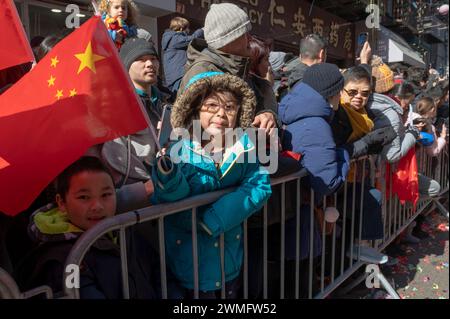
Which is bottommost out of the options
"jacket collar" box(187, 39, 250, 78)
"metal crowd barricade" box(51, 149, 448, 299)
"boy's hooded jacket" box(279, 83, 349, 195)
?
"metal crowd barricade" box(51, 149, 448, 299)

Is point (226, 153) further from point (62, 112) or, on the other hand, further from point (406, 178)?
point (406, 178)

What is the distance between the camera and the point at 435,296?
3312mm

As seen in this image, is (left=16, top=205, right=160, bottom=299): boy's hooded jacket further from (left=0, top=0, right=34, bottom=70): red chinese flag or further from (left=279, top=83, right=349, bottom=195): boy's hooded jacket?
(left=279, top=83, right=349, bottom=195): boy's hooded jacket

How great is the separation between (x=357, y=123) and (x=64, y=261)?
2.39 metres

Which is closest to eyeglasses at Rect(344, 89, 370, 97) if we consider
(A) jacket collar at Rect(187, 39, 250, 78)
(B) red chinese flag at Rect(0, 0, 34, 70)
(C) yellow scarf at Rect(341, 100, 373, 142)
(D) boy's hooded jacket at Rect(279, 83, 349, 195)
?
(C) yellow scarf at Rect(341, 100, 373, 142)

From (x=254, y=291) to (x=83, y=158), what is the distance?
1.22 meters

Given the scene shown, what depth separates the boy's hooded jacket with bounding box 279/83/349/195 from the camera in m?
2.41

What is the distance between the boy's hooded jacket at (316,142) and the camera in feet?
7.90

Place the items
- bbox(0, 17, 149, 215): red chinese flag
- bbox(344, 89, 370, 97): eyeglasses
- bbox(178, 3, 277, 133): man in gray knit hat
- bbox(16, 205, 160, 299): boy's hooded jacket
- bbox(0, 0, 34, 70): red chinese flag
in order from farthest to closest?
1. bbox(344, 89, 370, 97): eyeglasses
2. bbox(178, 3, 277, 133): man in gray knit hat
3. bbox(0, 0, 34, 70): red chinese flag
4. bbox(0, 17, 149, 215): red chinese flag
5. bbox(16, 205, 160, 299): boy's hooded jacket

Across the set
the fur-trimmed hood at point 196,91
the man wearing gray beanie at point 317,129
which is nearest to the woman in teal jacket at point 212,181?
the fur-trimmed hood at point 196,91

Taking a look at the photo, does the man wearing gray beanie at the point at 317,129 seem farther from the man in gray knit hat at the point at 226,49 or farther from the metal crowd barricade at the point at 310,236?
the man in gray knit hat at the point at 226,49

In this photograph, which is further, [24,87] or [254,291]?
[254,291]
